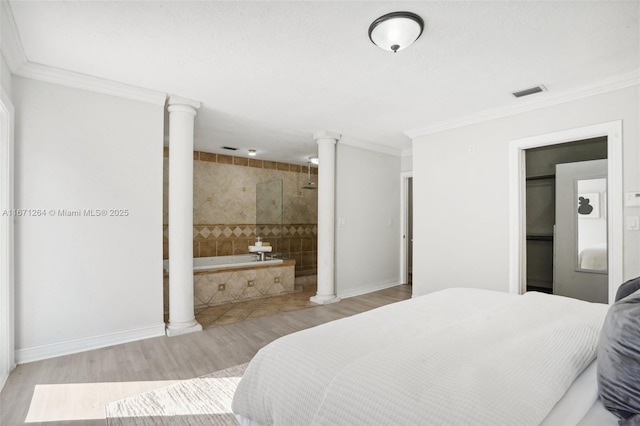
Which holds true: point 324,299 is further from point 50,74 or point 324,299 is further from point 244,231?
point 50,74

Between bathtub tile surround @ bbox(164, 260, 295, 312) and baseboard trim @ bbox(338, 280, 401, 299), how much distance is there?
950mm

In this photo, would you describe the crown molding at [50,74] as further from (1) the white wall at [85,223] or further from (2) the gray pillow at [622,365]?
(2) the gray pillow at [622,365]

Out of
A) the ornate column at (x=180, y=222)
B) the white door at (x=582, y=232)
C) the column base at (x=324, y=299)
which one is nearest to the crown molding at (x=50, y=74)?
the ornate column at (x=180, y=222)

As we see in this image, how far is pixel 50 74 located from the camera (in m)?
2.78

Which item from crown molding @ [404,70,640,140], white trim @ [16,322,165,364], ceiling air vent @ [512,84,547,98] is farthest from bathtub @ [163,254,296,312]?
ceiling air vent @ [512,84,547,98]

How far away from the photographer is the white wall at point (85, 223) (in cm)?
270

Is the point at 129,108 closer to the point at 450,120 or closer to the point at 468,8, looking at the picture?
the point at 468,8

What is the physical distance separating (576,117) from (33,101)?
16.9ft

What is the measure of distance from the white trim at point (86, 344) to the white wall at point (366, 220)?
2.66 meters

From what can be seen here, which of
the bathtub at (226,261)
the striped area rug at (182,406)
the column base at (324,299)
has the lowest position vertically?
the column base at (324,299)

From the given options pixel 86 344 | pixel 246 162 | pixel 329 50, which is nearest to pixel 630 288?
pixel 329 50

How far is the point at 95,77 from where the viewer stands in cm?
294

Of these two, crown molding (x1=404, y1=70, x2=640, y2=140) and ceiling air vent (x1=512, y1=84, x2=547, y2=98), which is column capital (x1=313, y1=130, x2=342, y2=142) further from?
ceiling air vent (x1=512, y1=84, x2=547, y2=98)

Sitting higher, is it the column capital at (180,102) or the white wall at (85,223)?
the column capital at (180,102)
